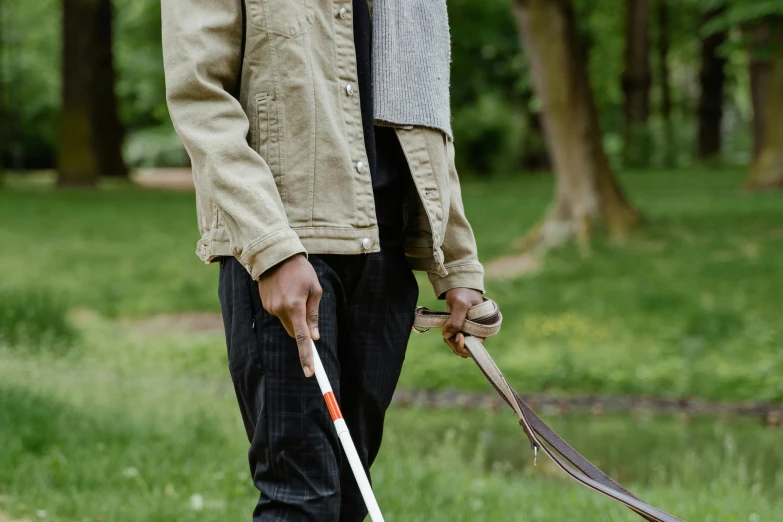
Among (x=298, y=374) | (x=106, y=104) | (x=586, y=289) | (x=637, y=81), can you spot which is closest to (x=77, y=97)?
(x=106, y=104)

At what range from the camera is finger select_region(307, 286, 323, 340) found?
220 centimetres

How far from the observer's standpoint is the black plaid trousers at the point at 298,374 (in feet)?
7.49

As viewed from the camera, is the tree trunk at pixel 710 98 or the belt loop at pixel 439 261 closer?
the belt loop at pixel 439 261

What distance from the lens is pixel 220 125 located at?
2250 millimetres

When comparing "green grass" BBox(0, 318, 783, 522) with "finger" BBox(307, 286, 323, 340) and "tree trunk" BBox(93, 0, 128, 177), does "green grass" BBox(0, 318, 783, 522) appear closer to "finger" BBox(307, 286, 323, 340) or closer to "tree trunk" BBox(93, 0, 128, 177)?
"finger" BBox(307, 286, 323, 340)

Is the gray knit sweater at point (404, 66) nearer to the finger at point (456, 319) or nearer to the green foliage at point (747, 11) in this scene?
the finger at point (456, 319)

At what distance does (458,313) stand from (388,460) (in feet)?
8.35

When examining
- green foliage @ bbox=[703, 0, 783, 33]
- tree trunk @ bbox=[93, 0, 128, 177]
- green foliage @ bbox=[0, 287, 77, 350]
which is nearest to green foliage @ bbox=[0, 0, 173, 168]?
tree trunk @ bbox=[93, 0, 128, 177]

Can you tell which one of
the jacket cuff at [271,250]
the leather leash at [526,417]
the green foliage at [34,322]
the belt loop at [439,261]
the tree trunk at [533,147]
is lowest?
the tree trunk at [533,147]

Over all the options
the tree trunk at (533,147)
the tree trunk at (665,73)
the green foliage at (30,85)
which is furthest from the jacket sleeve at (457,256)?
the green foliage at (30,85)

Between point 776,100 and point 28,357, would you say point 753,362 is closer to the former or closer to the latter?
point 28,357

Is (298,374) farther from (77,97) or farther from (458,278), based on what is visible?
(77,97)

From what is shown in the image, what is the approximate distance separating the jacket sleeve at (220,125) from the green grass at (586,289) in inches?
251

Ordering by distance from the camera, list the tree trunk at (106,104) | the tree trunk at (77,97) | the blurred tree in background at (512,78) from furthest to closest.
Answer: the tree trunk at (106,104) < the blurred tree in background at (512,78) < the tree trunk at (77,97)
